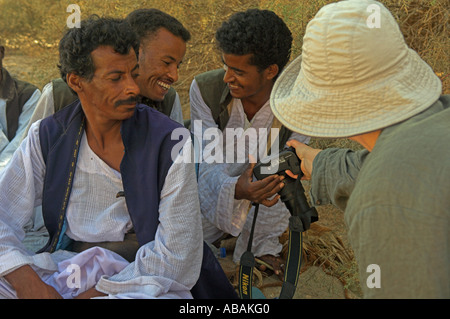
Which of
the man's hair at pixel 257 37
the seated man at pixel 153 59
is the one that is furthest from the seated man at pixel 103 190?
the man's hair at pixel 257 37

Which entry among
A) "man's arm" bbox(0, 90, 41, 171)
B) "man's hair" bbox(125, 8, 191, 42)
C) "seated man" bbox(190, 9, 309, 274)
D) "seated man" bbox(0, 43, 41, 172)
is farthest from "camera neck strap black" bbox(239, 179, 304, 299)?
"seated man" bbox(0, 43, 41, 172)

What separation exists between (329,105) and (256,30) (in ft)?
6.30

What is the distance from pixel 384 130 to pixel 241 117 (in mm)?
1979

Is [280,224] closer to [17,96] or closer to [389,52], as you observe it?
[389,52]

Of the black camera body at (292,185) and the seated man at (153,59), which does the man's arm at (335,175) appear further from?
the seated man at (153,59)

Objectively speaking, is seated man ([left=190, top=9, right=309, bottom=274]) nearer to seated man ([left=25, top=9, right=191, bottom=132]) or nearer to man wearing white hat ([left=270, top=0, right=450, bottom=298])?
seated man ([left=25, top=9, right=191, bottom=132])

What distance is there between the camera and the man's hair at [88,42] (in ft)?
7.66

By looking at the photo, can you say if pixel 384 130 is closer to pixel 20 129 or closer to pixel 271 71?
pixel 271 71

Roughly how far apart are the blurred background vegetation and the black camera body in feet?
6.47

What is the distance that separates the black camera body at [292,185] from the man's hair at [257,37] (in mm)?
1016

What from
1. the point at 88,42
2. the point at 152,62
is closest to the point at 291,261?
the point at 88,42

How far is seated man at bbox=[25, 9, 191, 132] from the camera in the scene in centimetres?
311

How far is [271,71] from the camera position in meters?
3.42
